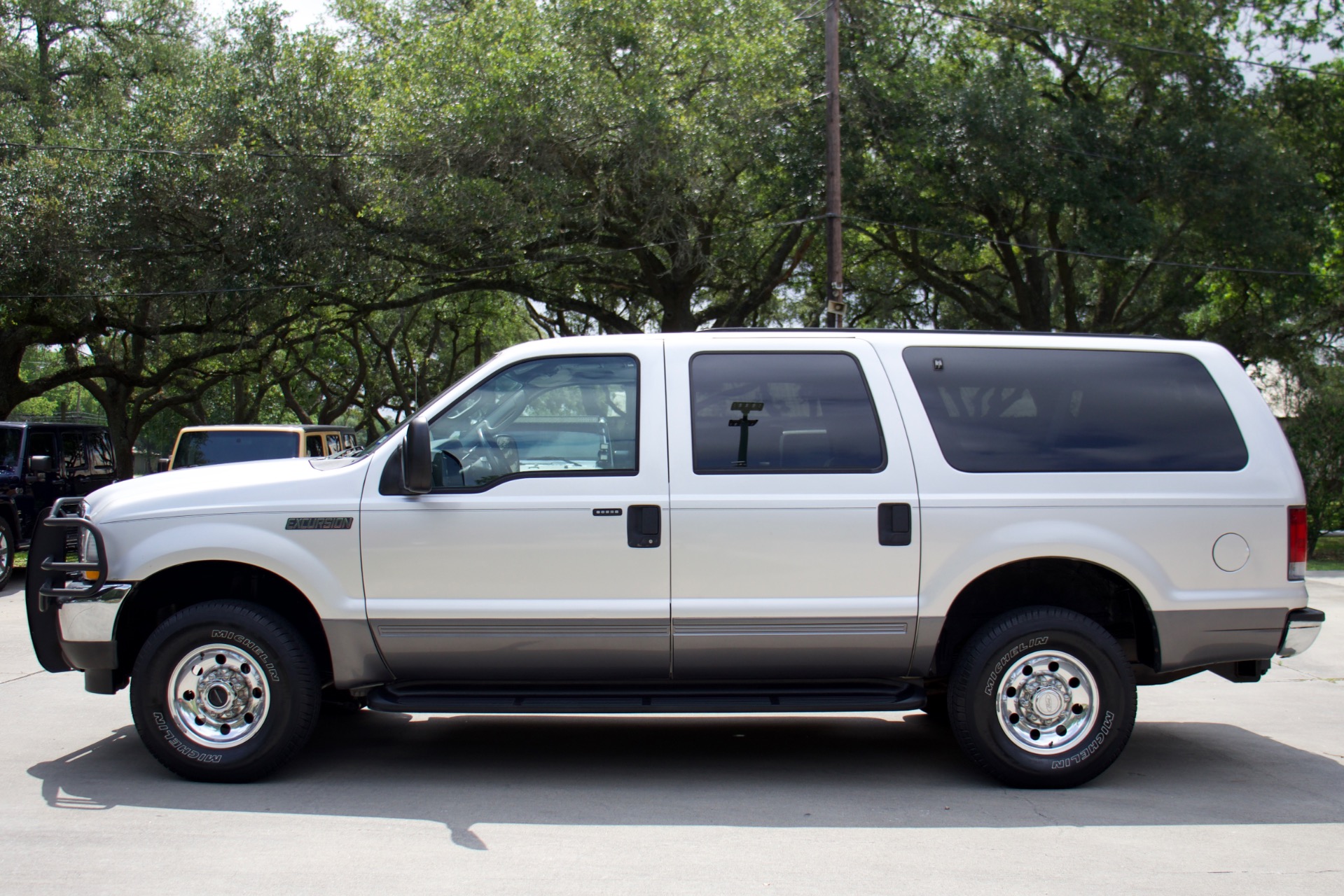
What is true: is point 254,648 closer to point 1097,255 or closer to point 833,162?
point 833,162

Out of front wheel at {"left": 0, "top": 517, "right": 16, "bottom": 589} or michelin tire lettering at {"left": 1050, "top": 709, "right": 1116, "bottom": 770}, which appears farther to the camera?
front wheel at {"left": 0, "top": 517, "right": 16, "bottom": 589}

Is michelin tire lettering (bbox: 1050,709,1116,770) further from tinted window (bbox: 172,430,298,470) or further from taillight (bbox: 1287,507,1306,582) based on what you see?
tinted window (bbox: 172,430,298,470)

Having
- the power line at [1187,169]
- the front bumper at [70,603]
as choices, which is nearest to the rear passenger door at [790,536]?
the front bumper at [70,603]

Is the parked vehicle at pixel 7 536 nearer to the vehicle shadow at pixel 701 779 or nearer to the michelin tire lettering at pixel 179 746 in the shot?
the vehicle shadow at pixel 701 779

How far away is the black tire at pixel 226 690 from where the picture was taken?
17.2ft

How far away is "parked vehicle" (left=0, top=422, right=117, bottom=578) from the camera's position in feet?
42.8

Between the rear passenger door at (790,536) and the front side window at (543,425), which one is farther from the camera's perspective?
the front side window at (543,425)

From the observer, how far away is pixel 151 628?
5.75 metres

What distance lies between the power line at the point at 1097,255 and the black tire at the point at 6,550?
1382cm

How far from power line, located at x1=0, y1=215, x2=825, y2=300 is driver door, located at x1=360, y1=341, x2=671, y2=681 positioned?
1554 centimetres

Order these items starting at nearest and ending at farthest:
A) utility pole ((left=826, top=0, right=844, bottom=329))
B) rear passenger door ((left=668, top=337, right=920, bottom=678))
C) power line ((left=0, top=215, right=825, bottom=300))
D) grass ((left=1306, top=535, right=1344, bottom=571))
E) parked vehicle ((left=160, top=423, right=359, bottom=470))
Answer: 1. rear passenger door ((left=668, top=337, right=920, bottom=678))
2. parked vehicle ((left=160, top=423, right=359, bottom=470))
3. grass ((left=1306, top=535, right=1344, bottom=571))
4. utility pole ((left=826, top=0, right=844, bottom=329))
5. power line ((left=0, top=215, right=825, bottom=300))

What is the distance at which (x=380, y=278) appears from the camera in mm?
22562

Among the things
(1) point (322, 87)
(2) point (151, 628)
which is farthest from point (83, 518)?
(1) point (322, 87)

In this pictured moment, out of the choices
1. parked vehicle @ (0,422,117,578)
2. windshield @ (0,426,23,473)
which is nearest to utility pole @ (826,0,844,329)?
parked vehicle @ (0,422,117,578)
